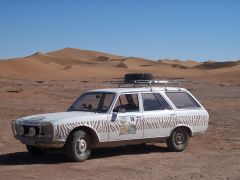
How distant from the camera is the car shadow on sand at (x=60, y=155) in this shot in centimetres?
1124

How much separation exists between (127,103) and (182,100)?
4.97 feet

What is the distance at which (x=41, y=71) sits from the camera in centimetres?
9331

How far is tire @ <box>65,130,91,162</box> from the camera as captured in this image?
1100 centimetres

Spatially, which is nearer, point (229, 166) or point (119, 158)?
point (229, 166)

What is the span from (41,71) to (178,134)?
81741 millimetres

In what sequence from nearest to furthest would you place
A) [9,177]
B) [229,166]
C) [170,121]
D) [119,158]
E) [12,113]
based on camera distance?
1. [9,177]
2. [229,166]
3. [119,158]
4. [170,121]
5. [12,113]

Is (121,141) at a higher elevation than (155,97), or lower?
lower

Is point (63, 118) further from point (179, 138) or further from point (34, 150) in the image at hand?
point (179, 138)

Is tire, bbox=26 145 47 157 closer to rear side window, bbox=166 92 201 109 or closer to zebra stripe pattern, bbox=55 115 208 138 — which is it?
zebra stripe pattern, bbox=55 115 208 138

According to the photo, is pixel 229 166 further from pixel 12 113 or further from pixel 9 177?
pixel 12 113

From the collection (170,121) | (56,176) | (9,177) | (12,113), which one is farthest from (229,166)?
(12,113)

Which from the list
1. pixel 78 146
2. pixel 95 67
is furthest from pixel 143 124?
pixel 95 67

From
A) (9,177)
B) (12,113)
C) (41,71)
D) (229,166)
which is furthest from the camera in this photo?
(41,71)

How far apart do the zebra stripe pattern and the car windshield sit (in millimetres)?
393
